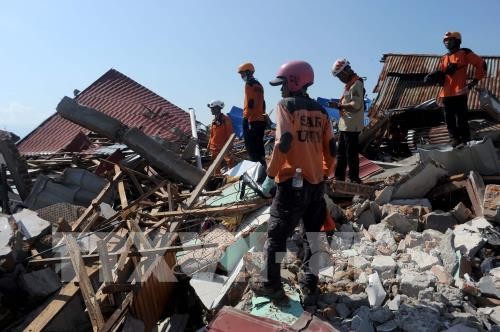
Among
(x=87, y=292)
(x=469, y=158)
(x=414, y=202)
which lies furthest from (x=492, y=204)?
(x=87, y=292)

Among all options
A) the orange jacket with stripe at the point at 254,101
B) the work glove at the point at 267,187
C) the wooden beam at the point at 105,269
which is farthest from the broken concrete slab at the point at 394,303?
the orange jacket with stripe at the point at 254,101

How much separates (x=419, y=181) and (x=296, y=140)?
7.98 ft

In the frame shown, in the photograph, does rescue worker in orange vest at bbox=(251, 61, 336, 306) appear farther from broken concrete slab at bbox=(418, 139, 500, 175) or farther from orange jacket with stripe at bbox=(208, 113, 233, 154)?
orange jacket with stripe at bbox=(208, 113, 233, 154)

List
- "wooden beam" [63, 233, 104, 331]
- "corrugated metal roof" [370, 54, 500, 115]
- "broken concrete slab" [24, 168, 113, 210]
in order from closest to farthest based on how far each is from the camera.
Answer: "wooden beam" [63, 233, 104, 331] < "broken concrete slab" [24, 168, 113, 210] < "corrugated metal roof" [370, 54, 500, 115]

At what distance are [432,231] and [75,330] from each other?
345 cm

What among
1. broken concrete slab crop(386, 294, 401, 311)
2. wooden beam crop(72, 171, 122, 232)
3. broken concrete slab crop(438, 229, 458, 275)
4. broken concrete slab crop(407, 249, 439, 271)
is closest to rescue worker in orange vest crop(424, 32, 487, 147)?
broken concrete slab crop(438, 229, 458, 275)

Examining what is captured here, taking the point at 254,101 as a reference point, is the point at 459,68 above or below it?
above

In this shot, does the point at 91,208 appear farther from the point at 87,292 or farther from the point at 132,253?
the point at 87,292

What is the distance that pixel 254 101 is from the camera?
657 cm

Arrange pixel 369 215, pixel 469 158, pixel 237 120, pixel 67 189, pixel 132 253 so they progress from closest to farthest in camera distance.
→ pixel 132 253 → pixel 369 215 → pixel 469 158 → pixel 67 189 → pixel 237 120

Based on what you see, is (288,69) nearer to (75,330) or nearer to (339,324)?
(339,324)

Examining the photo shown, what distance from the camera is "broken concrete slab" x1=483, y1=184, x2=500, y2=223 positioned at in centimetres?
415

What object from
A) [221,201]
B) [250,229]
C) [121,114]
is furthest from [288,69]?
[121,114]

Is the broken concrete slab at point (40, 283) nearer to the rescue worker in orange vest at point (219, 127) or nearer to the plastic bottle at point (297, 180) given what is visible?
the plastic bottle at point (297, 180)
